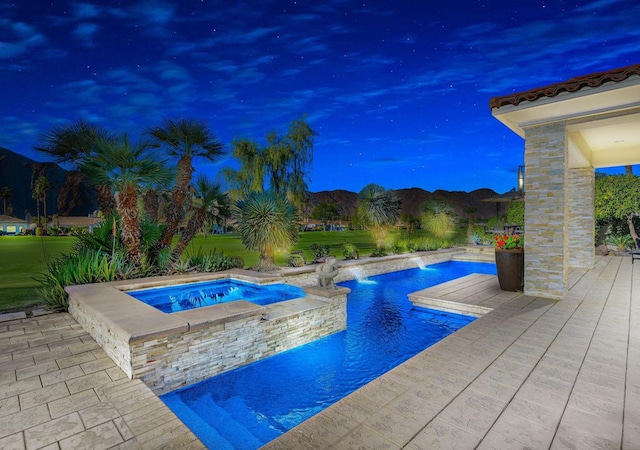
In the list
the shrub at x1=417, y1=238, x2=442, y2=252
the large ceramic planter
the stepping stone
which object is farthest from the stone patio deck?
the shrub at x1=417, y1=238, x2=442, y2=252

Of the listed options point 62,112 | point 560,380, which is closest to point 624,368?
point 560,380

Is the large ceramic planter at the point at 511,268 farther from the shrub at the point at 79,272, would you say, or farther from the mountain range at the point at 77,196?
the mountain range at the point at 77,196

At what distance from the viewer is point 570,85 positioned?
473 cm

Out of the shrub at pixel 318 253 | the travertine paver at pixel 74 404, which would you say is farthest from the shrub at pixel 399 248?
the travertine paver at pixel 74 404

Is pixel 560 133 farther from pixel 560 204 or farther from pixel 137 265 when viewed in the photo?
pixel 137 265

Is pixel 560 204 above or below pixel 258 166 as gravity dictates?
below

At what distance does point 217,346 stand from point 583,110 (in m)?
6.48

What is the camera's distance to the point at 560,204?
17.7 ft

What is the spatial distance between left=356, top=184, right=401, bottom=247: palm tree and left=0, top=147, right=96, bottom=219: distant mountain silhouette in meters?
89.7

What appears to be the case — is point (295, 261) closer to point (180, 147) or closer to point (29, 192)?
point (180, 147)

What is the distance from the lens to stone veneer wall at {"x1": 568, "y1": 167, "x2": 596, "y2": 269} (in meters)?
8.53

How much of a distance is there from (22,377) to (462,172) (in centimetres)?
5697

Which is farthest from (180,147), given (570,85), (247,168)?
(570,85)

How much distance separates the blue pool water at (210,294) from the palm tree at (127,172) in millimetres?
1130
